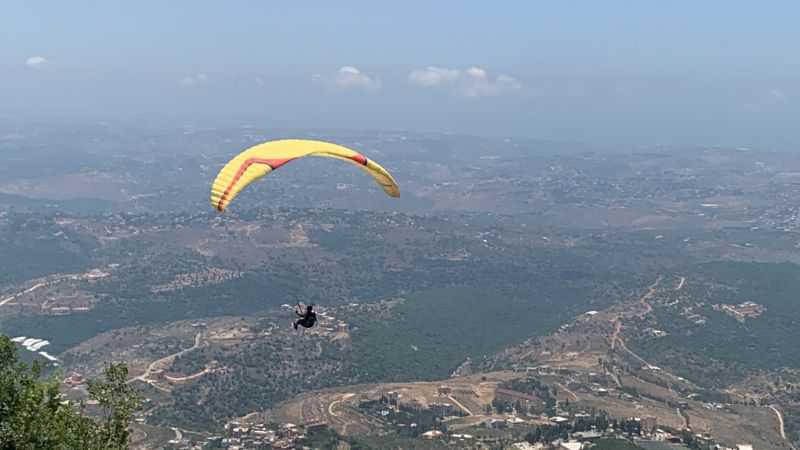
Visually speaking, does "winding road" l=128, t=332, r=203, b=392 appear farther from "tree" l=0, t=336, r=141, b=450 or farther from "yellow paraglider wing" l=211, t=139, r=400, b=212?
"yellow paraglider wing" l=211, t=139, r=400, b=212

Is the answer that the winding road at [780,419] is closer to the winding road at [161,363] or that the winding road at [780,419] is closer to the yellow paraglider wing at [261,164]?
the winding road at [161,363]

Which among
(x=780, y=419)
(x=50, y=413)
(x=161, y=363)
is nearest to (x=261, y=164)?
(x=50, y=413)

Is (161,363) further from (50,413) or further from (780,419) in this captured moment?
(50,413)

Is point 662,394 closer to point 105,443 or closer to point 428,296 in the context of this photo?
point 428,296

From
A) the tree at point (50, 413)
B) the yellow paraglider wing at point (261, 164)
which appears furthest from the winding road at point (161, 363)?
the yellow paraglider wing at point (261, 164)

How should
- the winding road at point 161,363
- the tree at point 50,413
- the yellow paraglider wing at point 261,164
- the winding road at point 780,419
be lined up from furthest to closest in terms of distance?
the winding road at point 161,363 → the winding road at point 780,419 → the yellow paraglider wing at point 261,164 → the tree at point 50,413

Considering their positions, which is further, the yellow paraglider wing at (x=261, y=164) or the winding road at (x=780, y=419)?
the winding road at (x=780, y=419)
